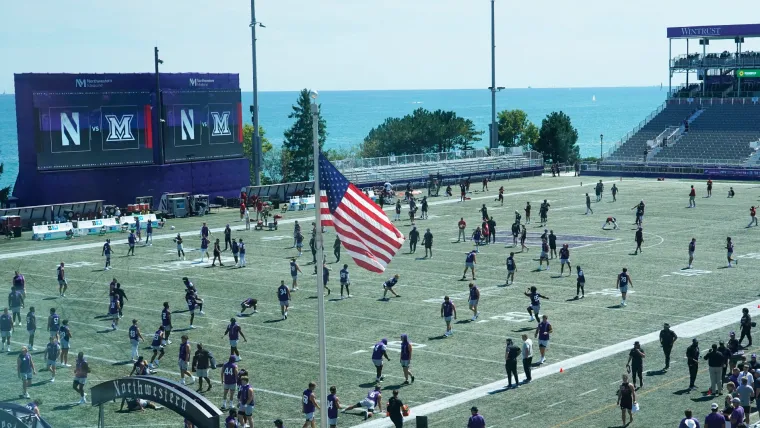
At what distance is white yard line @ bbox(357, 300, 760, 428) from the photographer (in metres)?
26.4

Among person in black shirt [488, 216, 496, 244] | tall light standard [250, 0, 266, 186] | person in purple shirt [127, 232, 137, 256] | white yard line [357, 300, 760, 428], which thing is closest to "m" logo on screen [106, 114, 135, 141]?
tall light standard [250, 0, 266, 186]

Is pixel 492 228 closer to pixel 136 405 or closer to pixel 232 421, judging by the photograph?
pixel 136 405

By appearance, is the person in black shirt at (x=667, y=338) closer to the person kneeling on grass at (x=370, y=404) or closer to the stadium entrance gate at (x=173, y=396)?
the person kneeling on grass at (x=370, y=404)

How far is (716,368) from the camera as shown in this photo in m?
26.5

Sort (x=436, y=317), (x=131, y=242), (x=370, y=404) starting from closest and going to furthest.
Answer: (x=370, y=404) < (x=436, y=317) < (x=131, y=242)

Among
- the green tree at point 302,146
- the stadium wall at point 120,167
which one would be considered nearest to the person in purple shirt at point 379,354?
the stadium wall at point 120,167

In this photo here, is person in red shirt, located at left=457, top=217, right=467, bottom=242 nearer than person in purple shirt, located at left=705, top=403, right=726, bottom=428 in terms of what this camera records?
No

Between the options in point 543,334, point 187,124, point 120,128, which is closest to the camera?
point 543,334

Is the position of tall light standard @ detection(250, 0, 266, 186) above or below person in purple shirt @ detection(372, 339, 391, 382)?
above

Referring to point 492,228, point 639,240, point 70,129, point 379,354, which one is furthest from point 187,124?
point 379,354

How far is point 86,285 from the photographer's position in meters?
43.1

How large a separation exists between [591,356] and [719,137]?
72.6 metres

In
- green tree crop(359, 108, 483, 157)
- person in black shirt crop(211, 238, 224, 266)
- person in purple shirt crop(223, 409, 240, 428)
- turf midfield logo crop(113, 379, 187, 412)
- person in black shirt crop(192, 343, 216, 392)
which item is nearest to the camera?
turf midfield logo crop(113, 379, 187, 412)

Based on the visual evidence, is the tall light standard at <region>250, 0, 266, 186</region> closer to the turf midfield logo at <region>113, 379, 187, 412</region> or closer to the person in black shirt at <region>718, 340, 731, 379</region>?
the person in black shirt at <region>718, 340, 731, 379</region>
